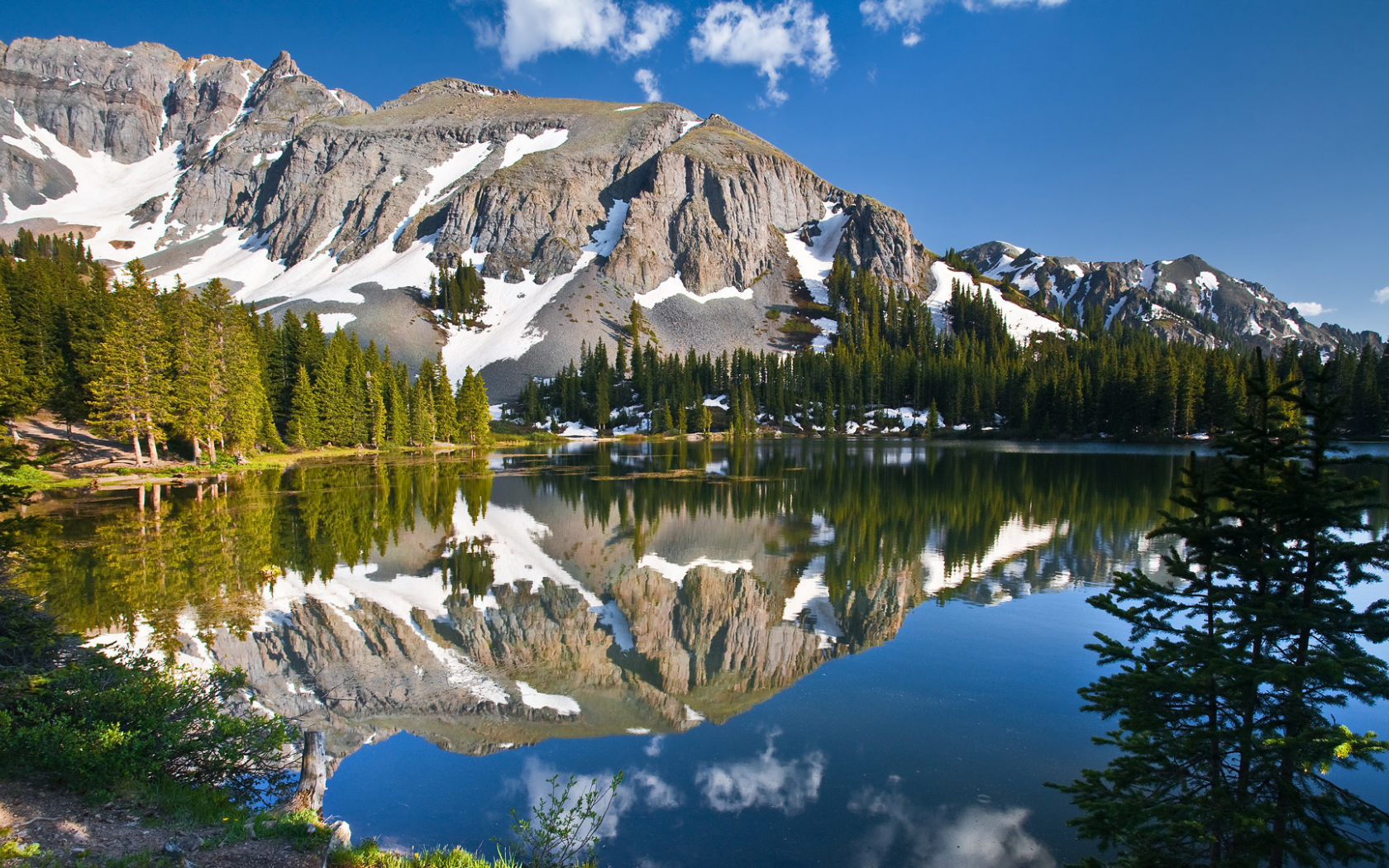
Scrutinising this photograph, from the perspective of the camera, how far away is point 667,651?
1307cm

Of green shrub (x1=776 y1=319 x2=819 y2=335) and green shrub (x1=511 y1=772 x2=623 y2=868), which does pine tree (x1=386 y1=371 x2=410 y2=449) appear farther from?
green shrub (x1=776 y1=319 x2=819 y2=335)

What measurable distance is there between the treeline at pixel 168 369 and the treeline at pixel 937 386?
177 feet

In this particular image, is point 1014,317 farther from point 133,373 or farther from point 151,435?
point 133,373

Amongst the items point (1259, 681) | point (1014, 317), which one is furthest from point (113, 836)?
point (1014, 317)

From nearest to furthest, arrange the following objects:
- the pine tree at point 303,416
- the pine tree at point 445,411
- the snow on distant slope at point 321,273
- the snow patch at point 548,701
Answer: the snow patch at point 548,701 < the pine tree at point 303,416 < the pine tree at point 445,411 < the snow on distant slope at point 321,273

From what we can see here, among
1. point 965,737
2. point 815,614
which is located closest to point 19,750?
point 965,737

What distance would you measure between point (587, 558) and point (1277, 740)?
1803 cm

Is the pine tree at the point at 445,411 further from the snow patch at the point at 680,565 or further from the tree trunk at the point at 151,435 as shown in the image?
the snow patch at the point at 680,565

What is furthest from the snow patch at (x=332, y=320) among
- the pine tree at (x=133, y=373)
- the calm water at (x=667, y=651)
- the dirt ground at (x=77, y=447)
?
the calm water at (x=667, y=651)

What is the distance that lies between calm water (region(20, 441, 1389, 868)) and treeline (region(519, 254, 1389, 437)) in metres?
77.2

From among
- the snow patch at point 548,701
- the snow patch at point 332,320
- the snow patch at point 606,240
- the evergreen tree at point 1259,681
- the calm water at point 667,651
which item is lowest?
the snow patch at point 548,701

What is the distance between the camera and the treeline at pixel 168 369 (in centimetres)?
3997

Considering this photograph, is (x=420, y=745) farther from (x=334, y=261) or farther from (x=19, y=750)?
(x=334, y=261)

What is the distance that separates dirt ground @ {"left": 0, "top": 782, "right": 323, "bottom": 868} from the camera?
5195 mm
